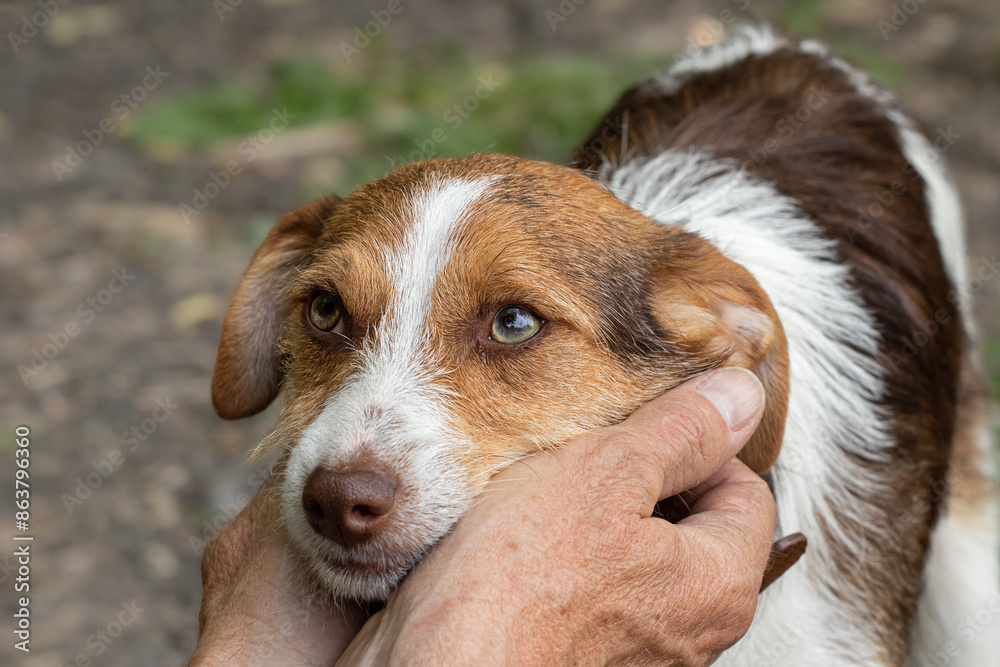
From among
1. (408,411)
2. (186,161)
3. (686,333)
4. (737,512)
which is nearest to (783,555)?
(737,512)

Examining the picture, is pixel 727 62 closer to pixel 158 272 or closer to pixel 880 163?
pixel 880 163

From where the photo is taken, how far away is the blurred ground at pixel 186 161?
536 cm

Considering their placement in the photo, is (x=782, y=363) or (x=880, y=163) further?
(x=880, y=163)

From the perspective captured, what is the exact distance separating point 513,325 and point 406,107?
630 cm

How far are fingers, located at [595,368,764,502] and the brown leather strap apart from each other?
347mm

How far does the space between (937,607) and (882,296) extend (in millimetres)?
1555

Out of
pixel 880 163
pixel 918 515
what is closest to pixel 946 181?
pixel 880 163

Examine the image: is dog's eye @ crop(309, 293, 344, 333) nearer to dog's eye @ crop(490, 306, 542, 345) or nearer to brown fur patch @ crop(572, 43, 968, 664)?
dog's eye @ crop(490, 306, 542, 345)

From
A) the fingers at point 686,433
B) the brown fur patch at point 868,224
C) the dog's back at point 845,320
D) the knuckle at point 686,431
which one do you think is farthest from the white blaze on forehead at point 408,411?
the brown fur patch at point 868,224

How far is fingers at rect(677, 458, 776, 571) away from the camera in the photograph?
274 cm

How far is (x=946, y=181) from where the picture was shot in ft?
17.0

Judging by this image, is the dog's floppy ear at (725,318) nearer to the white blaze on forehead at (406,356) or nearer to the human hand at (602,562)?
the human hand at (602,562)

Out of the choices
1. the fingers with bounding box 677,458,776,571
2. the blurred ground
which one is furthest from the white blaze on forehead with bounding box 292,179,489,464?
the blurred ground

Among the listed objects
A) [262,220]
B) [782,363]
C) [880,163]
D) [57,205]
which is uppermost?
[880,163]
